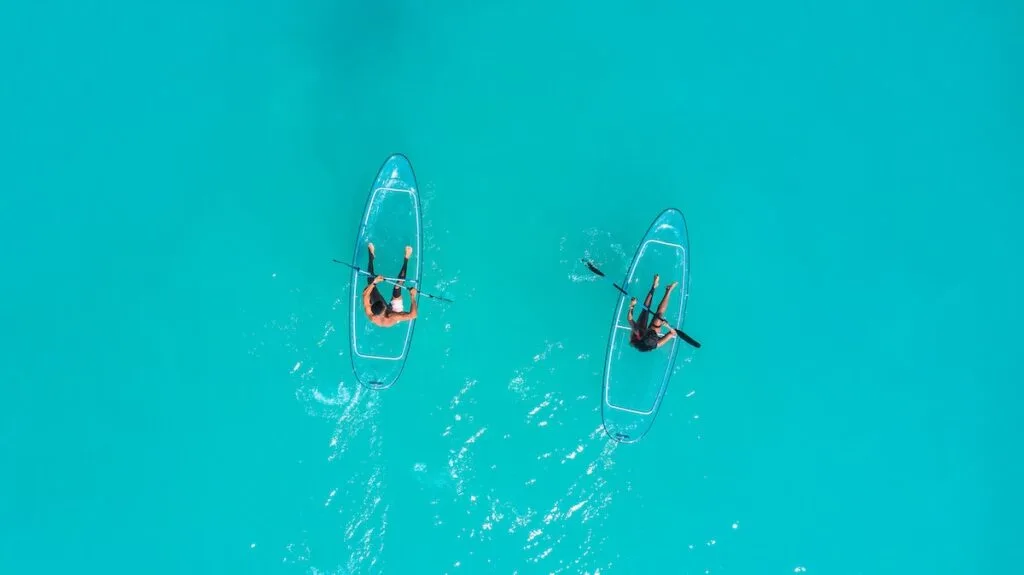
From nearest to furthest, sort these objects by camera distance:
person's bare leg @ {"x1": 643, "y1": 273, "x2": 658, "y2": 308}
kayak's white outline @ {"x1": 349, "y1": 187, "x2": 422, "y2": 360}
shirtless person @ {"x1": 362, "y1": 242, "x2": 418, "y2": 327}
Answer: shirtless person @ {"x1": 362, "y1": 242, "x2": 418, "y2": 327} → person's bare leg @ {"x1": 643, "y1": 273, "x2": 658, "y2": 308} → kayak's white outline @ {"x1": 349, "y1": 187, "x2": 422, "y2": 360}

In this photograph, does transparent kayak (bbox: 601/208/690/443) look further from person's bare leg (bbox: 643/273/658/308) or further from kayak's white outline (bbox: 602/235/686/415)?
person's bare leg (bbox: 643/273/658/308)

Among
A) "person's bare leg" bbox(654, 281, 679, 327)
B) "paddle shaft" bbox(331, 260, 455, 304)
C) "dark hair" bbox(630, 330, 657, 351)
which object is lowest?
"dark hair" bbox(630, 330, 657, 351)

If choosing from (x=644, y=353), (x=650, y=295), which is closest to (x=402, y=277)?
(x=650, y=295)

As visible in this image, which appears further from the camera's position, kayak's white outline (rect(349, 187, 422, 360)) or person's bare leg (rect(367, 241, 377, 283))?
kayak's white outline (rect(349, 187, 422, 360))

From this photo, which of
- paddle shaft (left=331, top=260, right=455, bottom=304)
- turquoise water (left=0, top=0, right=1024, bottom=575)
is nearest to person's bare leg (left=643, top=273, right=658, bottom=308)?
turquoise water (left=0, top=0, right=1024, bottom=575)

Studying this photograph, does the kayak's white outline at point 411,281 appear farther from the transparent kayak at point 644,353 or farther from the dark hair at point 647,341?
the dark hair at point 647,341

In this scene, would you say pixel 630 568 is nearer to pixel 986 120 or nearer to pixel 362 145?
pixel 362 145
